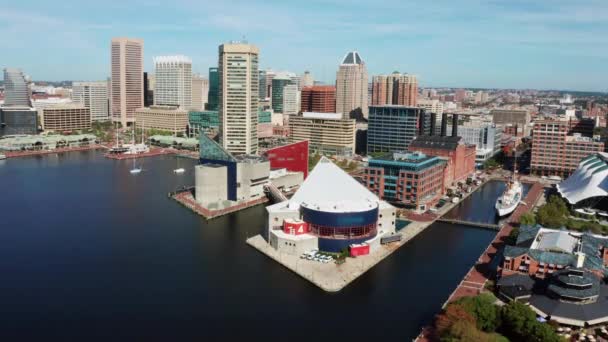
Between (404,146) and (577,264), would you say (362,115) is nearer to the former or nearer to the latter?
(404,146)

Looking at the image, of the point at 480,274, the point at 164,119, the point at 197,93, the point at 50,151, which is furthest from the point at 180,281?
the point at 197,93

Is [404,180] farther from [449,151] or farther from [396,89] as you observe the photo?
[396,89]

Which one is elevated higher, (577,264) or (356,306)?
(577,264)

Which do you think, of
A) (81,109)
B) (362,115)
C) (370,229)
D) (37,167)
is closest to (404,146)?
(362,115)

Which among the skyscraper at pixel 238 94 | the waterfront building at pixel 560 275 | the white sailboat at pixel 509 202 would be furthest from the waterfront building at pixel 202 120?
the waterfront building at pixel 560 275

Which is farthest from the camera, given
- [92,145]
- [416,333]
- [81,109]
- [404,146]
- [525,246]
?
[81,109]

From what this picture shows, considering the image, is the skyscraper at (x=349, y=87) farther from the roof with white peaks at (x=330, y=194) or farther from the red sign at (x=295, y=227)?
the red sign at (x=295, y=227)

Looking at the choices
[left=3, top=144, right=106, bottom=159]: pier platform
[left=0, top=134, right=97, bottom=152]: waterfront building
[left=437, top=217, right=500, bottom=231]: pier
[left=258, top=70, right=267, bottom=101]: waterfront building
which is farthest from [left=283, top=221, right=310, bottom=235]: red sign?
[left=258, top=70, right=267, bottom=101]: waterfront building

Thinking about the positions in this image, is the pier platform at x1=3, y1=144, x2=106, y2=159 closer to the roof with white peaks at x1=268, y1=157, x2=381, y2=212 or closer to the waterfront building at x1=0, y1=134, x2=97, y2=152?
the waterfront building at x1=0, y1=134, x2=97, y2=152
